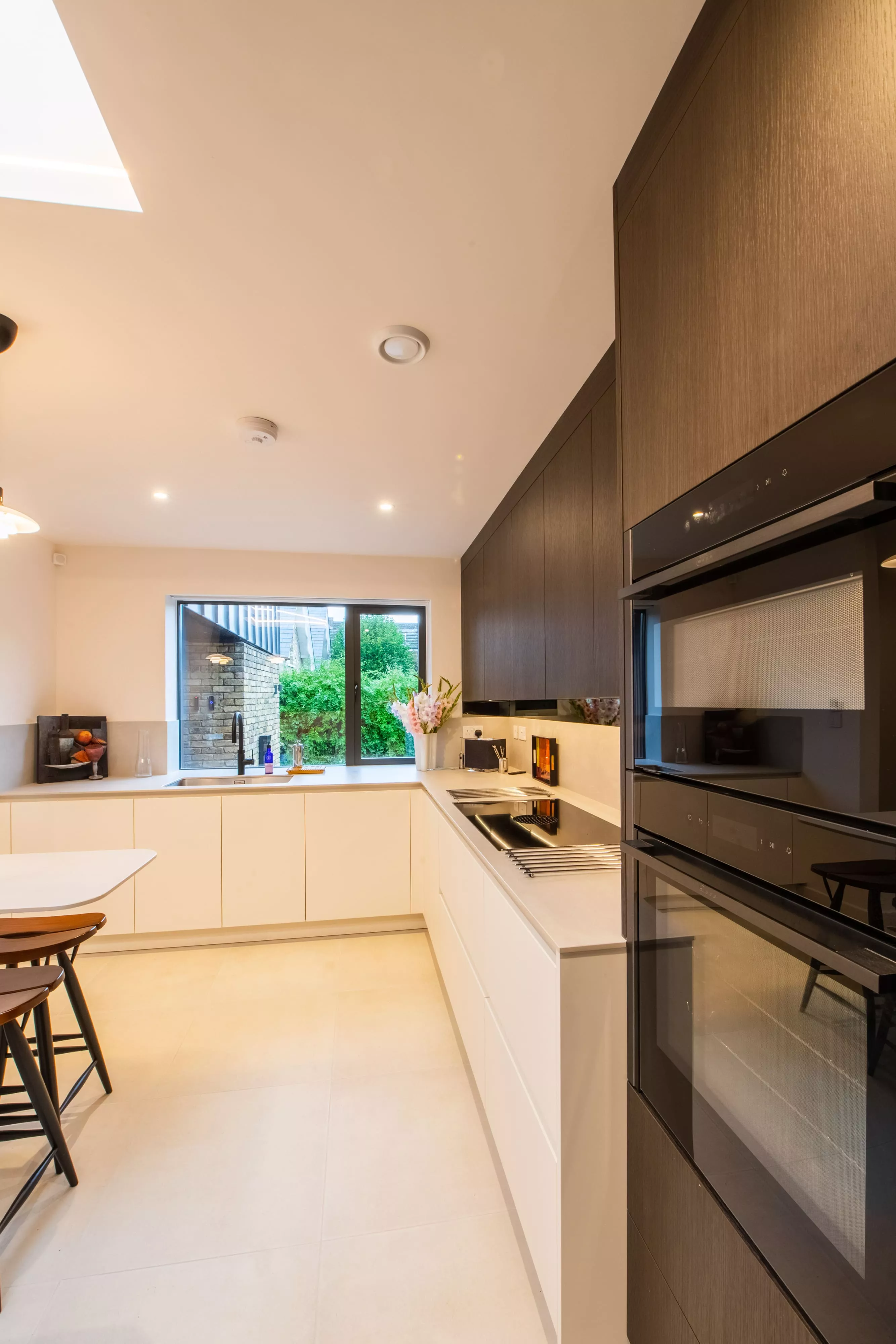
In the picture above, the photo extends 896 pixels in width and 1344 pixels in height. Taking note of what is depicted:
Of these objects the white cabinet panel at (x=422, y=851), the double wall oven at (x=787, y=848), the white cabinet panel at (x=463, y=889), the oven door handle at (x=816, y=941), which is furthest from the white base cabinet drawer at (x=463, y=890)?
the oven door handle at (x=816, y=941)

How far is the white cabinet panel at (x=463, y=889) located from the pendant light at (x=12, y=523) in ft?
5.48

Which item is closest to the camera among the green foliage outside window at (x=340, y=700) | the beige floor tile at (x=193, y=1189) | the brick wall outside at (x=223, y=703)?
the beige floor tile at (x=193, y=1189)

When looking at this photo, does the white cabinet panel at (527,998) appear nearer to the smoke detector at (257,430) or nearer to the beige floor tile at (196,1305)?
the beige floor tile at (196,1305)

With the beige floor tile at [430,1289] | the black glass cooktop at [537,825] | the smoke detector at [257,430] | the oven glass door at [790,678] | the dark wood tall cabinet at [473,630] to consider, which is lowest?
the beige floor tile at [430,1289]

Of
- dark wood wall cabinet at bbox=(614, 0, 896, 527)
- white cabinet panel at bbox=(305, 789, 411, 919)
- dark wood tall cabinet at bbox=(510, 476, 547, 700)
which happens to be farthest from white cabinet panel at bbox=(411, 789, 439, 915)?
dark wood wall cabinet at bbox=(614, 0, 896, 527)

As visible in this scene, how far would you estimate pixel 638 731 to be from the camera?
1111 mm

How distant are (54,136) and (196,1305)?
2413mm

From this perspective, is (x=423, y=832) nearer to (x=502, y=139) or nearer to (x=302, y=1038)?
(x=302, y=1038)

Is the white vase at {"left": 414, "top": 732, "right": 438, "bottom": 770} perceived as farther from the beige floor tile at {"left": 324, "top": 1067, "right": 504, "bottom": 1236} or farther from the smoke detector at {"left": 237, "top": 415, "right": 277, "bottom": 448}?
the smoke detector at {"left": 237, "top": 415, "right": 277, "bottom": 448}

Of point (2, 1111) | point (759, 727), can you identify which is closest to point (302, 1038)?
point (2, 1111)

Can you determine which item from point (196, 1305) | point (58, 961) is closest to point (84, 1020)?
point (58, 961)

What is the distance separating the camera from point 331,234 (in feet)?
4.12

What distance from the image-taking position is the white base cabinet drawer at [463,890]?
187 centimetres

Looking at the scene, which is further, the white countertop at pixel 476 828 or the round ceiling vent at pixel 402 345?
the round ceiling vent at pixel 402 345
